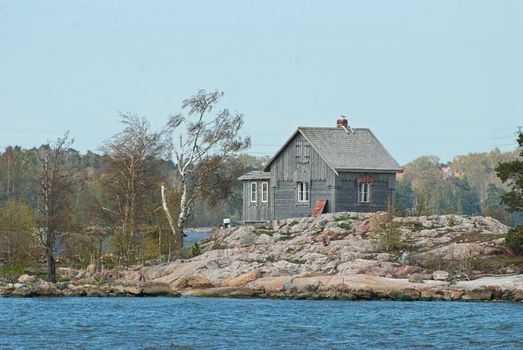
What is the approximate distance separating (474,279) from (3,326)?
2328 cm

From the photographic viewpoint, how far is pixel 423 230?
6694 centimetres

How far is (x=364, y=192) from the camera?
246 ft

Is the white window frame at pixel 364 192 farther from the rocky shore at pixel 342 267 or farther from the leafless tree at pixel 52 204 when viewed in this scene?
the leafless tree at pixel 52 204

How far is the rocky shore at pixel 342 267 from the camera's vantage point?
5800cm

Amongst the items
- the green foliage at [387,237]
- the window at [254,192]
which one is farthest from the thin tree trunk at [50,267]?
the green foliage at [387,237]

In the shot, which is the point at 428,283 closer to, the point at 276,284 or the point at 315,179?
the point at 276,284

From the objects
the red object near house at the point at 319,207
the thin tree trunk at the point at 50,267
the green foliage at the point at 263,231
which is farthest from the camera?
the red object near house at the point at 319,207

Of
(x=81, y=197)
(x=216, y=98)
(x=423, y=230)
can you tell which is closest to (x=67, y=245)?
(x=216, y=98)

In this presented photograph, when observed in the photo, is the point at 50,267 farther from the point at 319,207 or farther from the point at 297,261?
the point at 319,207

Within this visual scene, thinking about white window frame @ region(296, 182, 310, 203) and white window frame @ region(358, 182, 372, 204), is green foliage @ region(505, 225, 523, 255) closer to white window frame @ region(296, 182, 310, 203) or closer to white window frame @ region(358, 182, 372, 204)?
white window frame @ region(358, 182, 372, 204)

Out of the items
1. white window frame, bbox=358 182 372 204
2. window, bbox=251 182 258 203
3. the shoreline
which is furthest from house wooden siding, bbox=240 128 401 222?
the shoreline

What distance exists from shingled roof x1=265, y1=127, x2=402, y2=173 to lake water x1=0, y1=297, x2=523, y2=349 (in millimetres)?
18252

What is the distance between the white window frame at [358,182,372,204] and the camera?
74.8 metres

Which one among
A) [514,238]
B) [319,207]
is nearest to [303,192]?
[319,207]
